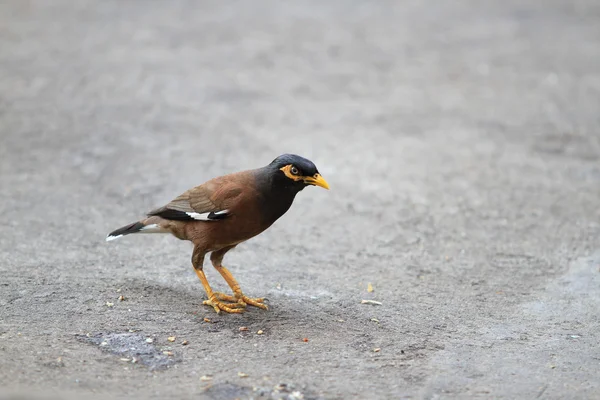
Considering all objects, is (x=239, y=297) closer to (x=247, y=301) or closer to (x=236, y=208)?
(x=247, y=301)

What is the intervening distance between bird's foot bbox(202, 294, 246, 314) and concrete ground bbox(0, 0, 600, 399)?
0.23 ft

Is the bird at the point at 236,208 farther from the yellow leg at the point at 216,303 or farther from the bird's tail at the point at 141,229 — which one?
the bird's tail at the point at 141,229

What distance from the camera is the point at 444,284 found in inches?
248

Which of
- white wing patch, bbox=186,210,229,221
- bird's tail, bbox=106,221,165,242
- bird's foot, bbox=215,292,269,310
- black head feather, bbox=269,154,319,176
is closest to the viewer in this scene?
black head feather, bbox=269,154,319,176

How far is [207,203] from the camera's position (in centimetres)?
550

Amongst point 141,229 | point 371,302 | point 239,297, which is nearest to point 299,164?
point 239,297

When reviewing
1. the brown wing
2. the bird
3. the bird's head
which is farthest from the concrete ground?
the bird's head

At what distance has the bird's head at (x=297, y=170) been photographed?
5.29m

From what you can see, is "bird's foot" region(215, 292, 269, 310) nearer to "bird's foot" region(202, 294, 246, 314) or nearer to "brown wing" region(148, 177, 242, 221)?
"bird's foot" region(202, 294, 246, 314)

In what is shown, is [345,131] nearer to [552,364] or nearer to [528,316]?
[528,316]

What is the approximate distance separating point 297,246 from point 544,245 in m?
2.19

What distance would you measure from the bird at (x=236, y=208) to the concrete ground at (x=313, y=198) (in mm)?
312

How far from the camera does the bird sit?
210 inches

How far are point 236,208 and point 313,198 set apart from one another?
280 centimetres
